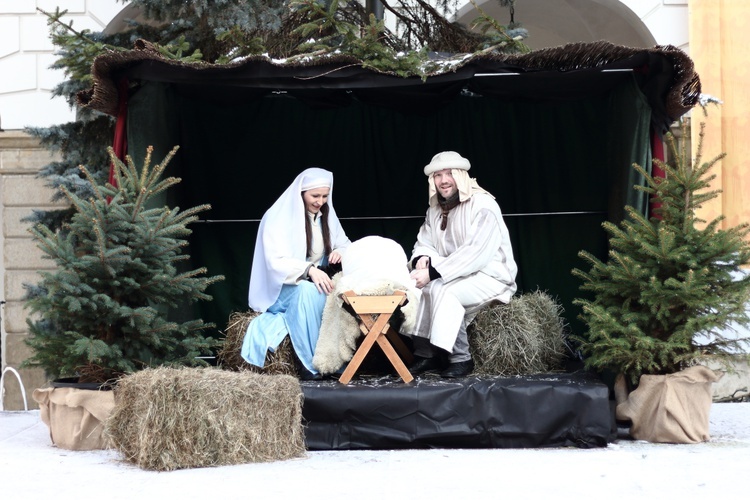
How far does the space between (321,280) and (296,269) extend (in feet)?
0.60

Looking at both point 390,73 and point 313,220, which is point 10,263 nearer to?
point 313,220

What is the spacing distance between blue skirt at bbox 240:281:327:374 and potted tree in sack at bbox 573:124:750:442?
1588 millimetres

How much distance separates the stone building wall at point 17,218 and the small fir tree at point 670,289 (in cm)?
505

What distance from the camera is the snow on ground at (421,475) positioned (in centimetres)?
453

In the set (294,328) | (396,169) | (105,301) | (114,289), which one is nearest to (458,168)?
(396,169)

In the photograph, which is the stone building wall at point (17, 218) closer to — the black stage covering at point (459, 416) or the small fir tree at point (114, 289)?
the small fir tree at point (114, 289)

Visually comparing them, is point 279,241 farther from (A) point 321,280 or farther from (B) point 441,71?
(B) point 441,71

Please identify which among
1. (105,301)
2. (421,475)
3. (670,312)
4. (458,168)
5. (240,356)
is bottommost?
(421,475)

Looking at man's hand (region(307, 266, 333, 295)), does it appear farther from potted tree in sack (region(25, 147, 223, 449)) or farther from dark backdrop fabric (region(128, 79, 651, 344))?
dark backdrop fabric (region(128, 79, 651, 344))

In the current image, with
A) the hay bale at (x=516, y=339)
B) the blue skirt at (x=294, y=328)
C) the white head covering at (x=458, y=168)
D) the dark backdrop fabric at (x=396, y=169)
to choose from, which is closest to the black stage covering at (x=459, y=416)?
the blue skirt at (x=294, y=328)

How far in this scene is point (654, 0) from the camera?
9.55 meters

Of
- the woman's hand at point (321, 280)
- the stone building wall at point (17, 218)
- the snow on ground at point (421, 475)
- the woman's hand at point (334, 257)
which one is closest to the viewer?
the snow on ground at point (421, 475)

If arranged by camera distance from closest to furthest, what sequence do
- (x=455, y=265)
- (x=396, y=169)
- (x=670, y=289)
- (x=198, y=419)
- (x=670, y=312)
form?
(x=198, y=419), (x=670, y=289), (x=670, y=312), (x=455, y=265), (x=396, y=169)

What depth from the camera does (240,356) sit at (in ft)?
20.7
